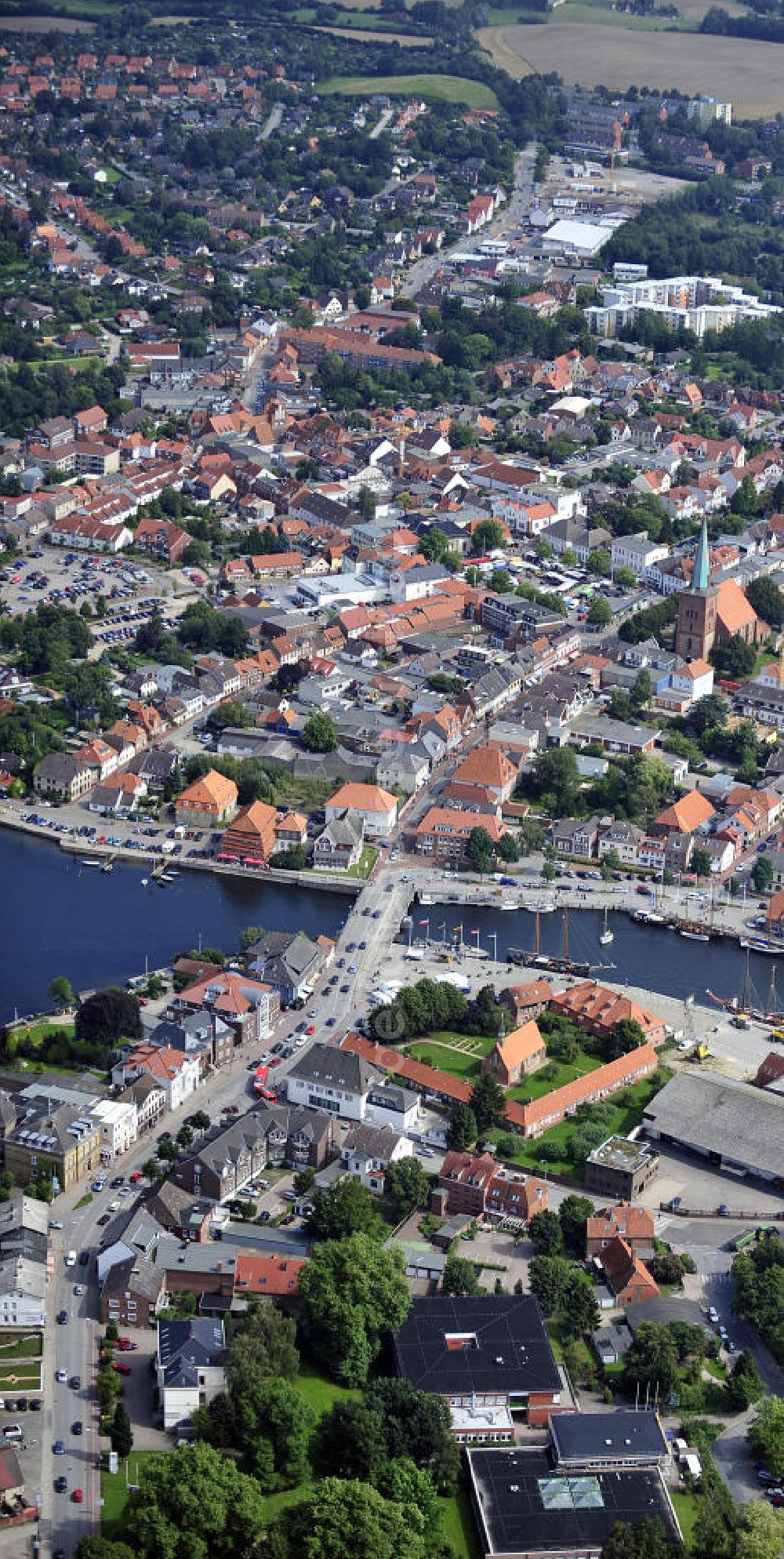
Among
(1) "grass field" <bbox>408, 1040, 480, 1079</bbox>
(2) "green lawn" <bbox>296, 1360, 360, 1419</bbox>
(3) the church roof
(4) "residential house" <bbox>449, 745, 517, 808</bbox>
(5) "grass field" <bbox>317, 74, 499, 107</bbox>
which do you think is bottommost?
(2) "green lawn" <bbox>296, 1360, 360, 1419</bbox>

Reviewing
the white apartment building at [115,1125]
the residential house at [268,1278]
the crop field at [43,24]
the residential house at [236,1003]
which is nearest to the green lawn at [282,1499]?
the residential house at [268,1278]

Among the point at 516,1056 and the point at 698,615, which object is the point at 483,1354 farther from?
the point at 698,615

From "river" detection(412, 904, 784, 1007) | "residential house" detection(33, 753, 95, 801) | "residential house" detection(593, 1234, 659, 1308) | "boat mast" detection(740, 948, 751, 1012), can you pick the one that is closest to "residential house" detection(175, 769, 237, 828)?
"residential house" detection(33, 753, 95, 801)

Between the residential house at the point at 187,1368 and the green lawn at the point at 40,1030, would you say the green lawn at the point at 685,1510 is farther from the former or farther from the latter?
the green lawn at the point at 40,1030

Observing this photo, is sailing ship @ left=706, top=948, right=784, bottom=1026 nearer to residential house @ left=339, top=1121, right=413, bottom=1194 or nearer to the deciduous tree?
residential house @ left=339, top=1121, right=413, bottom=1194

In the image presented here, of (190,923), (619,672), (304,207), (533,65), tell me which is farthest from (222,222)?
(190,923)

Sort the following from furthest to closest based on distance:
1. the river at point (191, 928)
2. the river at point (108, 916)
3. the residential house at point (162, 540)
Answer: the residential house at point (162, 540), the river at point (191, 928), the river at point (108, 916)

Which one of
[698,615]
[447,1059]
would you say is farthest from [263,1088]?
[698,615]
